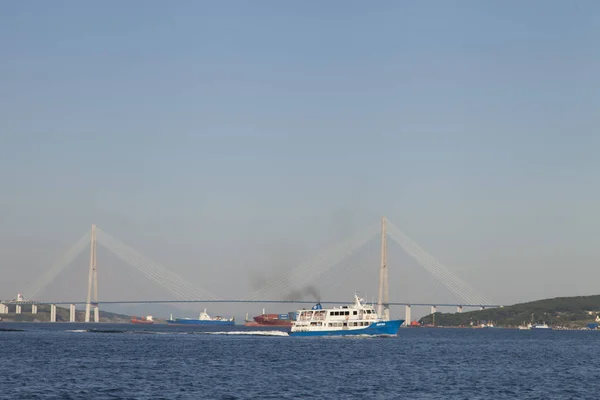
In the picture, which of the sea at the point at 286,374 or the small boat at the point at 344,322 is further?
the small boat at the point at 344,322

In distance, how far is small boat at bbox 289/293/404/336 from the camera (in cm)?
14150

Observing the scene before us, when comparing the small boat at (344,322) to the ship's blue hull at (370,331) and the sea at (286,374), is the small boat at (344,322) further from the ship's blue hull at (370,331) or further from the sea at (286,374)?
the sea at (286,374)

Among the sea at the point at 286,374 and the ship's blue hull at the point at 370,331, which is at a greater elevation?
the ship's blue hull at the point at 370,331

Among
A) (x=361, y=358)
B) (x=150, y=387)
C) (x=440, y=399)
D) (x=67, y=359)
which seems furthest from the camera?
(x=361, y=358)

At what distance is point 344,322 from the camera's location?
14175cm

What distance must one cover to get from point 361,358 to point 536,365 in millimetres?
17561

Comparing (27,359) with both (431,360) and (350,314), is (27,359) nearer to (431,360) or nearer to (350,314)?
(431,360)

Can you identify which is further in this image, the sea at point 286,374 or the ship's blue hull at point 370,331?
the ship's blue hull at point 370,331

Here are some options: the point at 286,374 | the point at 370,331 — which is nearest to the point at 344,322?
the point at 370,331

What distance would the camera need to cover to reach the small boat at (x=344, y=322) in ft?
464

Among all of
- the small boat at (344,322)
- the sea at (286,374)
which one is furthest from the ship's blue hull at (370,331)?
the sea at (286,374)

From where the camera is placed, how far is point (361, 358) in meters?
93.5

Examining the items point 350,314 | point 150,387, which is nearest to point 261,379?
point 150,387

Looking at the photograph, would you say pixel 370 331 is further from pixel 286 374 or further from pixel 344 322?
pixel 286 374
